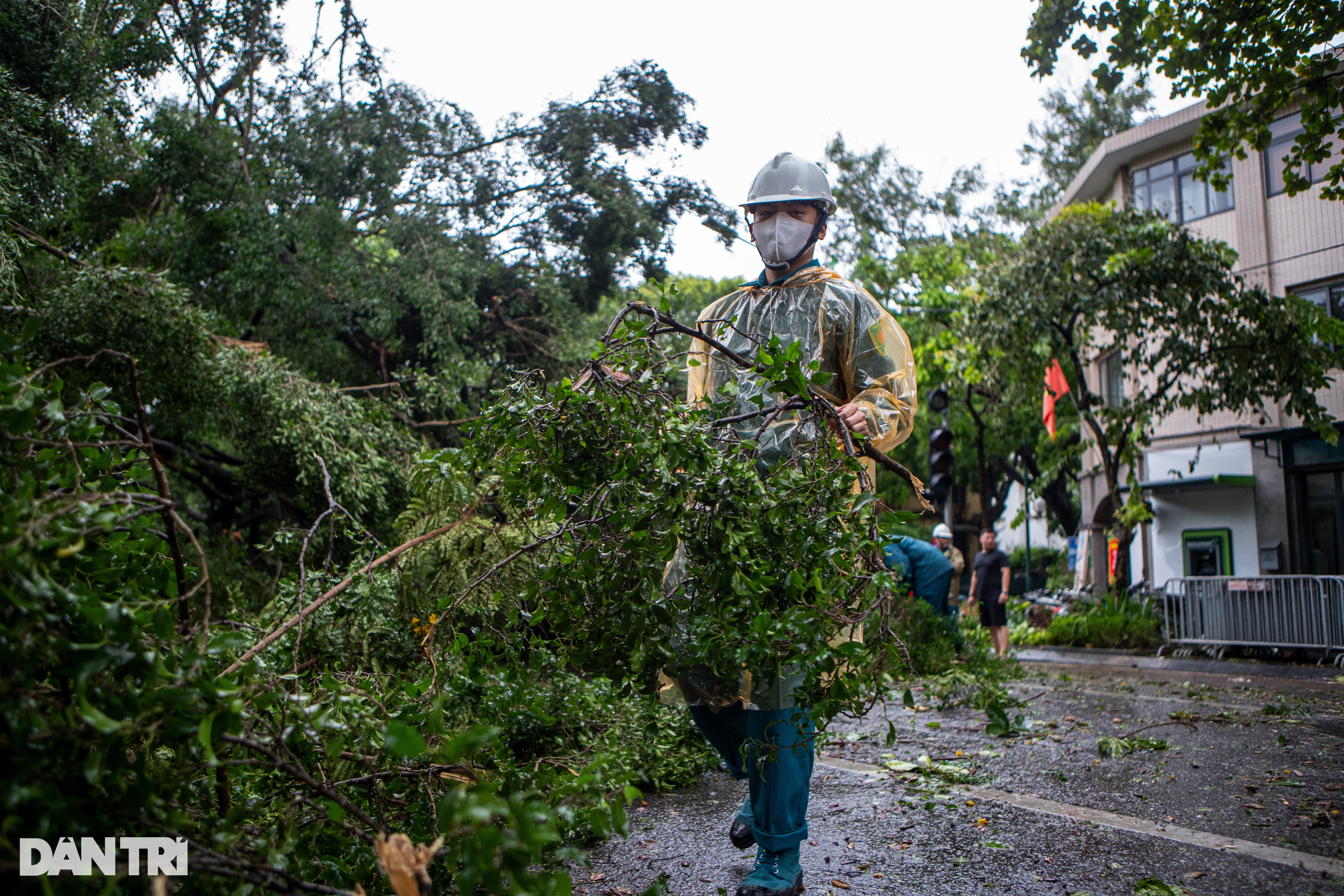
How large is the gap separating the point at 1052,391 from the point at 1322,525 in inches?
223

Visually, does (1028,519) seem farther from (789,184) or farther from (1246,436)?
(789,184)

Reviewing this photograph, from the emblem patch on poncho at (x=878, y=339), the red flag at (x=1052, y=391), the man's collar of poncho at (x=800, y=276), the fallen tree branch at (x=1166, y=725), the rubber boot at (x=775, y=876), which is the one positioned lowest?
the fallen tree branch at (x=1166, y=725)

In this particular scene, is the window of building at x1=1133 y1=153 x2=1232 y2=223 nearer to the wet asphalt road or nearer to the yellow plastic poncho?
the wet asphalt road

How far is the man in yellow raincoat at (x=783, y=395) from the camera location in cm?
280

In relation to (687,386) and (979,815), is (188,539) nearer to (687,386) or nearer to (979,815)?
(687,386)

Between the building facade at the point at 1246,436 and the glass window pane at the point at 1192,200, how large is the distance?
0.02 metres

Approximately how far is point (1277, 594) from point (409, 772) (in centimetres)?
1312

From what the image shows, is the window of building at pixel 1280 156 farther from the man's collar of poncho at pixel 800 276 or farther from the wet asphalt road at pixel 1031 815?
the man's collar of poncho at pixel 800 276

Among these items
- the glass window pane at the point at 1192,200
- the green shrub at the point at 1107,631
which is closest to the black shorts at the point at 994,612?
the green shrub at the point at 1107,631

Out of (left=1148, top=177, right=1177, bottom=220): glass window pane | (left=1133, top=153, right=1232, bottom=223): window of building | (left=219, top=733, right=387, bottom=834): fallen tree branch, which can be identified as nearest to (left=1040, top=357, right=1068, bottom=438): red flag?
(left=1133, top=153, right=1232, bottom=223): window of building

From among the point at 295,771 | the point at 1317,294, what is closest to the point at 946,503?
the point at 1317,294

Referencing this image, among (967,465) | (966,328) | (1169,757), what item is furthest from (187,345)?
(967,465)

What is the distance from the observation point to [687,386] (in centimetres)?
394

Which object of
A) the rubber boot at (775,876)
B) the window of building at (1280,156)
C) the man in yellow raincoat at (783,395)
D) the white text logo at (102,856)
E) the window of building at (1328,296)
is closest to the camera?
the white text logo at (102,856)
